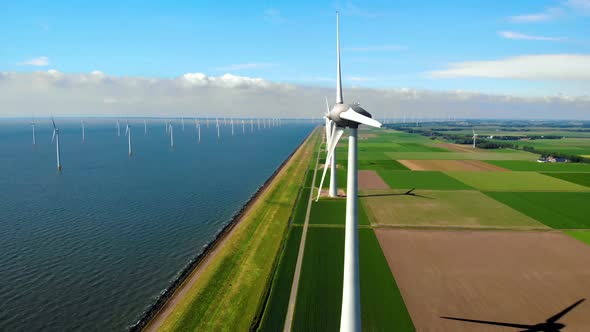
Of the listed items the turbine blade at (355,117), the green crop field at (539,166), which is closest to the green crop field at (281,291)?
the turbine blade at (355,117)

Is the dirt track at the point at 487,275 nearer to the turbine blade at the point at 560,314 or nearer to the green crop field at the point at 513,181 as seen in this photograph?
the turbine blade at the point at 560,314

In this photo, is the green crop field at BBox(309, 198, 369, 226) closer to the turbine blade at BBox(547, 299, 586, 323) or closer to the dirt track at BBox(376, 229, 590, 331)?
the dirt track at BBox(376, 229, 590, 331)

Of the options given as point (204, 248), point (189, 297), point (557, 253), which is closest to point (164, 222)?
point (204, 248)

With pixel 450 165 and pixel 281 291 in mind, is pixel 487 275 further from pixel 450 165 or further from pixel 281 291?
pixel 450 165

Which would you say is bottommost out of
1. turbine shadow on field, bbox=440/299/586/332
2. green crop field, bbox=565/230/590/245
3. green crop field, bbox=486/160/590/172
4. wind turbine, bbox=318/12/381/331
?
turbine shadow on field, bbox=440/299/586/332

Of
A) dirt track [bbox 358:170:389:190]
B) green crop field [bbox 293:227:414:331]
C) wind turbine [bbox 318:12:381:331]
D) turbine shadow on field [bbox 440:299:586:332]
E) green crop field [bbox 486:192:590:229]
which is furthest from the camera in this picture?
dirt track [bbox 358:170:389:190]

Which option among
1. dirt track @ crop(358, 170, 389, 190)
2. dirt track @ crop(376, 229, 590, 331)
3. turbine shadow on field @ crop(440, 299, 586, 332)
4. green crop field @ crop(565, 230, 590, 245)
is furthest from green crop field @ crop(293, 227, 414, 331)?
dirt track @ crop(358, 170, 389, 190)

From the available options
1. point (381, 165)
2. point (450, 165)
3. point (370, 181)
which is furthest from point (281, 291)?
point (450, 165)
